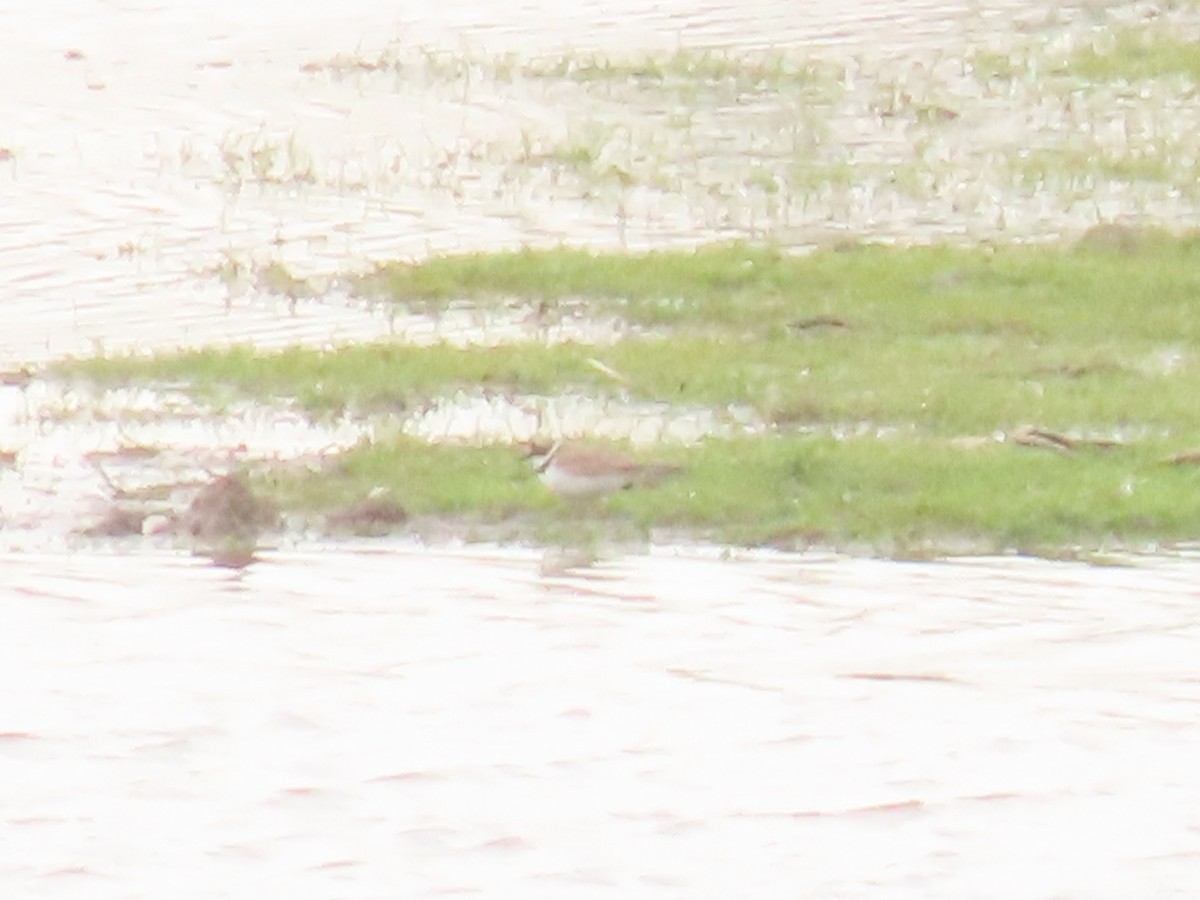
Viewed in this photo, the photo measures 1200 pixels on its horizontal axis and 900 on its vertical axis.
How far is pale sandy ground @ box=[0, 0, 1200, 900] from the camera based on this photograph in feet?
25.0

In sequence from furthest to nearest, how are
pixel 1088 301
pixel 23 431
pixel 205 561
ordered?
pixel 1088 301, pixel 23 431, pixel 205 561

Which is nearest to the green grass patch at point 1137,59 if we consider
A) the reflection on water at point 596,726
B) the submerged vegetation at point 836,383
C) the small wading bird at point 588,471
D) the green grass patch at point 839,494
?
the submerged vegetation at point 836,383

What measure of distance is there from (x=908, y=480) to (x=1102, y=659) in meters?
1.66

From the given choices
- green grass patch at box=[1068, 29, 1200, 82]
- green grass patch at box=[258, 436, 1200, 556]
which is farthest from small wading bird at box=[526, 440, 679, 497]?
green grass patch at box=[1068, 29, 1200, 82]

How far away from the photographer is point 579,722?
866cm

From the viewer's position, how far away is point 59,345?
1365 centimetres

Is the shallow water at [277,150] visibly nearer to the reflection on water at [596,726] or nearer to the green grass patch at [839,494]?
the green grass patch at [839,494]

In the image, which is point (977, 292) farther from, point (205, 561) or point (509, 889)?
point (509, 889)

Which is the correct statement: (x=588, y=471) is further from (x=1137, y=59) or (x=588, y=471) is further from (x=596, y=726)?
(x=1137, y=59)

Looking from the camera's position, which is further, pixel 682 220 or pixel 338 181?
pixel 338 181

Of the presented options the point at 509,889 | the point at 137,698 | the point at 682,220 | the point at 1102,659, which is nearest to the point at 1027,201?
the point at 682,220

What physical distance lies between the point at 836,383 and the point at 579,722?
3.73 metres

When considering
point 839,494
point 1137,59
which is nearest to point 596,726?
point 839,494

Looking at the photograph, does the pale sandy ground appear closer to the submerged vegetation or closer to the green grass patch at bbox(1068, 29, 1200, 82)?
the submerged vegetation
